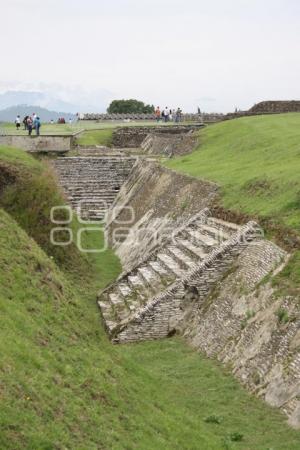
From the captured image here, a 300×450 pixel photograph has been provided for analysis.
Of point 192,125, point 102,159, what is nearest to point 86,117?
point 192,125

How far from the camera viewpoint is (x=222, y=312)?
15805mm

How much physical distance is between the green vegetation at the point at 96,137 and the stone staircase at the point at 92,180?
5095 mm

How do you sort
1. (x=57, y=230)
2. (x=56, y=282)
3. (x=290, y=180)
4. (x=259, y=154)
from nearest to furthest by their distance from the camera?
(x=56, y=282) → (x=290, y=180) → (x=57, y=230) → (x=259, y=154)

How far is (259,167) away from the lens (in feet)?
81.6

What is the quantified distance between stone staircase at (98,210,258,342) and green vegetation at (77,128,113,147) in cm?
2260

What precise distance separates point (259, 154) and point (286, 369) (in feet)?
55.6

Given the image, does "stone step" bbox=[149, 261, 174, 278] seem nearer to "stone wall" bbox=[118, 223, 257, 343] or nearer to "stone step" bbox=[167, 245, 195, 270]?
"stone step" bbox=[167, 245, 195, 270]

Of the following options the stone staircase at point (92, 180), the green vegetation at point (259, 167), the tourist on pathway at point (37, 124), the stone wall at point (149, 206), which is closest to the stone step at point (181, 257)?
the stone wall at point (149, 206)

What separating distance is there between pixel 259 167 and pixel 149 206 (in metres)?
5.75

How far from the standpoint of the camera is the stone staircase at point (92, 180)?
34719 millimetres

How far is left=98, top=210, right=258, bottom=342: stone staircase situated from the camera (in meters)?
17.1

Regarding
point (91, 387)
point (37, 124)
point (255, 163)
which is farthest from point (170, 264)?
point (37, 124)

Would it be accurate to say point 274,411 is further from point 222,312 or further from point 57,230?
point 57,230

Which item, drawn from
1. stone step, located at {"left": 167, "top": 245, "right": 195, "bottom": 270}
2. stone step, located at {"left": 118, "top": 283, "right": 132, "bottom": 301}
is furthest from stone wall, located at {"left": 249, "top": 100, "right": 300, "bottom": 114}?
stone step, located at {"left": 118, "top": 283, "right": 132, "bottom": 301}
